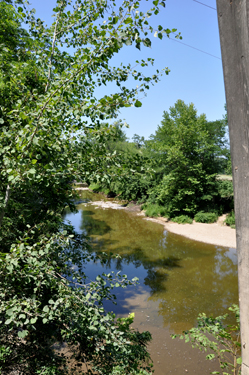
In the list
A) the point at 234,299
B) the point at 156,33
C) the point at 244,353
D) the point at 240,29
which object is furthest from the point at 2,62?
the point at 234,299

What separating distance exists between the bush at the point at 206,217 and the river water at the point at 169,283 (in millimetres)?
2835

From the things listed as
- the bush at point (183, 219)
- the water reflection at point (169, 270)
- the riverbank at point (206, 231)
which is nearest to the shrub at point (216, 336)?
the water reflection at point (169, 270)

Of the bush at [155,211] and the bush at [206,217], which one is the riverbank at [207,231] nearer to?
the bush at [206,217]

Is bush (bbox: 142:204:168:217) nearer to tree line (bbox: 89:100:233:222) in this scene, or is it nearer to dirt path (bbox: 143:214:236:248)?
tree line (bbox: 89:100:233:222)

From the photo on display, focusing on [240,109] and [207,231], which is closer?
[240,109]

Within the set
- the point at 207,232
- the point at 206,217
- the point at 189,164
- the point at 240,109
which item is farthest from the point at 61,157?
the point at 189,164

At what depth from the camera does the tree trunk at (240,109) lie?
3.00 ft

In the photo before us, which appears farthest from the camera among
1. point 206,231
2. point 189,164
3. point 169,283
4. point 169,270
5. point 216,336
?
point 189,164

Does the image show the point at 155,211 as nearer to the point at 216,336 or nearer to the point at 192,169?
the point at 192,169

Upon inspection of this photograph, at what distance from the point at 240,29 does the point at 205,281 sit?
9.81 m

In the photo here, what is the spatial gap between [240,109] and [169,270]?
10.3 m

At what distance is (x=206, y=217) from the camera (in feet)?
54.8

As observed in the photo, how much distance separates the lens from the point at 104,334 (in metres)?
2.06

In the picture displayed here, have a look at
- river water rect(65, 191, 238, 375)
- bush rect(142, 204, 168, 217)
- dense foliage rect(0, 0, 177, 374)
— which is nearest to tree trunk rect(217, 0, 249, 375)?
dense foliage rect(0, 0, 177, 374)
